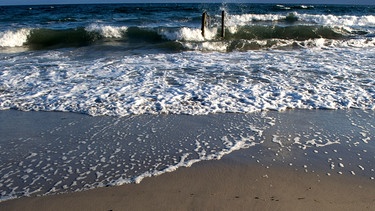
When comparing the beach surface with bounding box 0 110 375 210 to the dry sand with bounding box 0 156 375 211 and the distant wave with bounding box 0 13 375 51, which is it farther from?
the distant wave with bounding box 0 13 375 51

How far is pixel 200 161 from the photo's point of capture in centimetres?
385

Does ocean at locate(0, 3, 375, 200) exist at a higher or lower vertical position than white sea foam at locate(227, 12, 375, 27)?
higher

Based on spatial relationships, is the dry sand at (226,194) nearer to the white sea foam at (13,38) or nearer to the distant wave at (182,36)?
the distant wave at (182,36)

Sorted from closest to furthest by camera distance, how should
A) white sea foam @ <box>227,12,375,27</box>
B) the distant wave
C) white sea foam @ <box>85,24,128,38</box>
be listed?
the distant wave, white sea foam @ <box>85,24,128,38</box>, white sea foam @ <box>227,12,375,27</box>

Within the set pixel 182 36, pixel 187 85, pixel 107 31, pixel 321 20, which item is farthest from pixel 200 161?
pixel 321 20

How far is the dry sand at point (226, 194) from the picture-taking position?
2.97 meters

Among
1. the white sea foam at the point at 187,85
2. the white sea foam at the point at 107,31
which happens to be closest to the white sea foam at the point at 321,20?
the white sea foam at the point at 107,31

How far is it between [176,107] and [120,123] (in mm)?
1048

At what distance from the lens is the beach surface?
3.07m

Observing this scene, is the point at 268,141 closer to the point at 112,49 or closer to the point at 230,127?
the point at 230,127

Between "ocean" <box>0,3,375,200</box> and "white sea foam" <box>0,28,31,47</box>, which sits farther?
"white sea foam" <box>0,28,31,47</box>

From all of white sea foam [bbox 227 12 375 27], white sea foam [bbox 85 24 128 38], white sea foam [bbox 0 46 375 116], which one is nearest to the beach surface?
white sea foam [bbox 0 46 375 116]

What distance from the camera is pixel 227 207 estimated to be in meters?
2.94

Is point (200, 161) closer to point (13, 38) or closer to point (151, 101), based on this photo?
point (151, 101)
